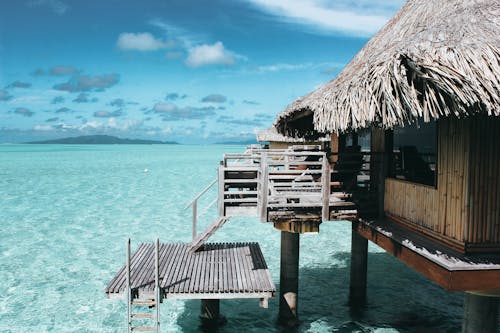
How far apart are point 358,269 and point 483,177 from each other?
5564 millimetres

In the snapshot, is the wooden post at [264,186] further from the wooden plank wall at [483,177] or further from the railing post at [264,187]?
the wooden plank wall at [483,177]

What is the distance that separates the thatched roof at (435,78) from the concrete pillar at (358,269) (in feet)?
15.0

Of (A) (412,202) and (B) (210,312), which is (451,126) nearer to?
(A) (412,202)

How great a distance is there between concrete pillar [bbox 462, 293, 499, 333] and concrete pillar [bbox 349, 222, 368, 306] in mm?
4412

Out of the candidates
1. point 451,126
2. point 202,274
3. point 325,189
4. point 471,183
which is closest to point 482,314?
point 471,183

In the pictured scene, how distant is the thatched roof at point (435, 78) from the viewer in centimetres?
443

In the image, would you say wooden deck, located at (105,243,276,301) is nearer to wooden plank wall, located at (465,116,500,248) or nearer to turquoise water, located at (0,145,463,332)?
turquoise water, located at (0,145,463,332)

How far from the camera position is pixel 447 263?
4.61m

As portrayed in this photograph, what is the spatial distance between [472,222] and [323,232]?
12.9m

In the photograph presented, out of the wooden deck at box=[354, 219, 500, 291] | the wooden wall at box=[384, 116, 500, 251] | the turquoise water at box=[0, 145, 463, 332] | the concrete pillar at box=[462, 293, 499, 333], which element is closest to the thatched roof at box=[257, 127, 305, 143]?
the turquoise water at box=[0, 145, 463, 332]

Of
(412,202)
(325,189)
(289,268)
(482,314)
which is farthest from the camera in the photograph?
(289,268)

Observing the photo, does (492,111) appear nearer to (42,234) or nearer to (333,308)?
(333,308)

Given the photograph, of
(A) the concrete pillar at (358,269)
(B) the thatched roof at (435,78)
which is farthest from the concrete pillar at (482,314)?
(A) the concrete pillar at (358,269)

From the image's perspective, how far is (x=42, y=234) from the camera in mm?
18422
